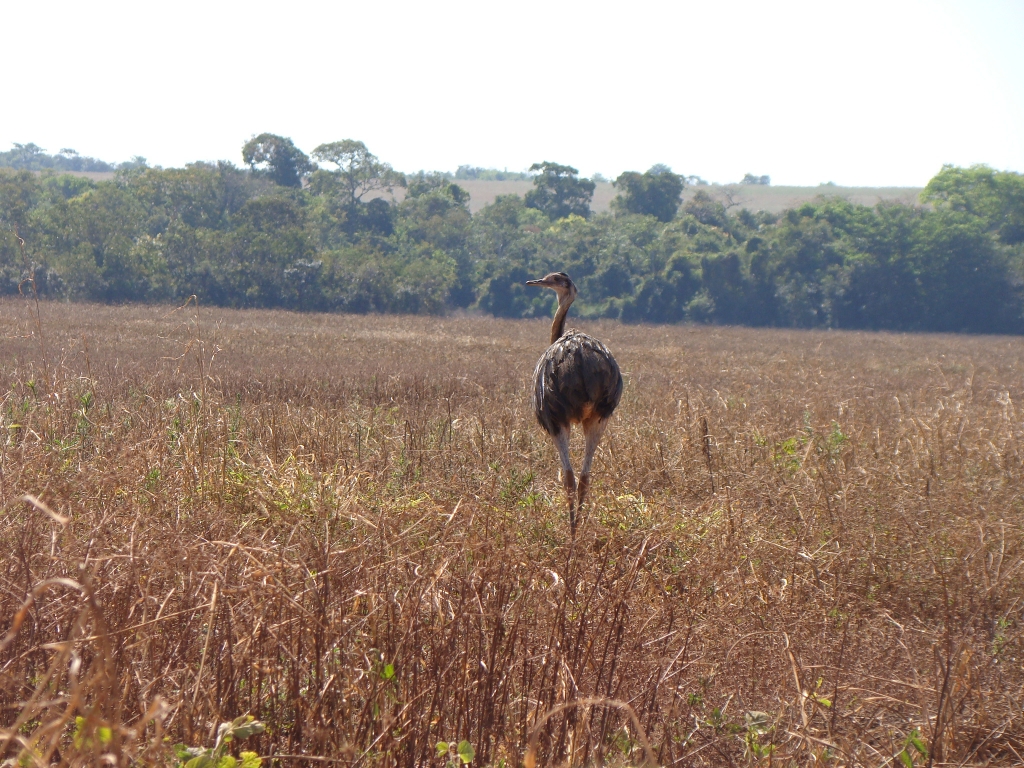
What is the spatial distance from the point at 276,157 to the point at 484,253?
18496 millimetres

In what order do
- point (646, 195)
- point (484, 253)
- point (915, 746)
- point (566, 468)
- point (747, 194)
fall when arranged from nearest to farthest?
1. point (915, 746)
2. point (566, 468)
3. point (484, 253)
4. point (646, 195)
5. point (747, 194)

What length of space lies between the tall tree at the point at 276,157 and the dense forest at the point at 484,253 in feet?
0.60

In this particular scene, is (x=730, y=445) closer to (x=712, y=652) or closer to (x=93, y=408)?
(x=712, y=652)

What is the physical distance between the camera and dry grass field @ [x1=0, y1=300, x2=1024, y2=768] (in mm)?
2707

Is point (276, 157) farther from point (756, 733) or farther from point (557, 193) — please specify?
point (756, 733)

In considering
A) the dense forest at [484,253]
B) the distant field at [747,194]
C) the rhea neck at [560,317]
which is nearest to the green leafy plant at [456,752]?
the rhea neck at [560,317]

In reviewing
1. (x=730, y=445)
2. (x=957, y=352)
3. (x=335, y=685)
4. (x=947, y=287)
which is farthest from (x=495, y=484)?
(x=947, y=287)

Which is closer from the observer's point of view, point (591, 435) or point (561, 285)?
point (591, 435)

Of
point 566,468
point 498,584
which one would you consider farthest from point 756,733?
point 566,468

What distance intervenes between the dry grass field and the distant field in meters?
83.9

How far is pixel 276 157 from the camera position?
61.2m

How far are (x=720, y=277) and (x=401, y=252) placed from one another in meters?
16.3

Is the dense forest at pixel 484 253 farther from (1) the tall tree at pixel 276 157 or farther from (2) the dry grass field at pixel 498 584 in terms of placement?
(2) the dry grass field at pixel 498 584

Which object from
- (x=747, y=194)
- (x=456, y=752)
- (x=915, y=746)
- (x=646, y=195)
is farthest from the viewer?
(x=747, y=194)
